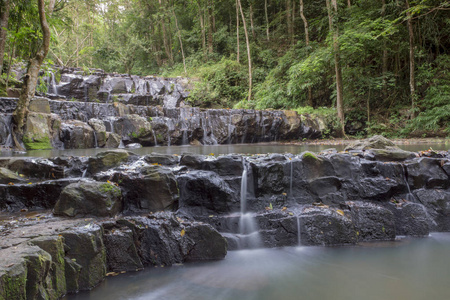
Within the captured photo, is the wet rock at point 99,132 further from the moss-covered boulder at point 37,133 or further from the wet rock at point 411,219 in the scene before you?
the wet rock at point 411,219

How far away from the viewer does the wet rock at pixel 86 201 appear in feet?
11.6

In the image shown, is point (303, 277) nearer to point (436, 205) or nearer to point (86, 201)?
point (86, 201)

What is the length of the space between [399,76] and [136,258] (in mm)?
15171

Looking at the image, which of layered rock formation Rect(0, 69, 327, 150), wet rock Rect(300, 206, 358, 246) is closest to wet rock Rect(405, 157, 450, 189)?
wet rock Rect(300, 206, 358, 246)

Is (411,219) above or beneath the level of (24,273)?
beneath

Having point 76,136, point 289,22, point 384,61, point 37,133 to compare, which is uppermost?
point 289,22

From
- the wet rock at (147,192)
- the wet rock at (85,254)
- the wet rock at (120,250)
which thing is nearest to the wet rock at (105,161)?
the wet rock at (147,192)

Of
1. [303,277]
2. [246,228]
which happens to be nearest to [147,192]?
[246,228]

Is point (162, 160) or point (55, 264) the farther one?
point (162, 160)

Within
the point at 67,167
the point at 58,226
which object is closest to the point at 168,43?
the point at 67,167

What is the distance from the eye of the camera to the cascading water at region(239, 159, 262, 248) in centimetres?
416

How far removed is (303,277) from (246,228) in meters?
1.18

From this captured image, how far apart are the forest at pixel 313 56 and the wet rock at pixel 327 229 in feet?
21.1

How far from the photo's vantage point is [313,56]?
14.1 m
